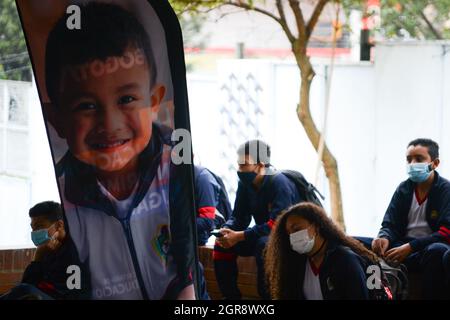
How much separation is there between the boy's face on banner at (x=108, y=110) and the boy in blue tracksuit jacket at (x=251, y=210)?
1.98m

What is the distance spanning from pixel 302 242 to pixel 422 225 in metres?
1.20

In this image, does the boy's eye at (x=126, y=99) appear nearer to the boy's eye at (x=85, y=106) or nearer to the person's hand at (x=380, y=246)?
the boy's eye at (x=85, y=106)

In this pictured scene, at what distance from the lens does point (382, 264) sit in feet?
18.5

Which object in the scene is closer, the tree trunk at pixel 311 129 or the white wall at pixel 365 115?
the tree trunk at pixel 311 129

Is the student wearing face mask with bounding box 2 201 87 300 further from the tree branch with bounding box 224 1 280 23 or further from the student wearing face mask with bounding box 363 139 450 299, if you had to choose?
the tree branch with bounding box 224 1 280 23

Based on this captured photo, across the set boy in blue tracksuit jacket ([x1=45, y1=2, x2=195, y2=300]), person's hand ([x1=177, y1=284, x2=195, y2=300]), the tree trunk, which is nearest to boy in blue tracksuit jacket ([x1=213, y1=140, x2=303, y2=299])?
person's hand ([x1=177, y1=284, x2=195, y2=300])

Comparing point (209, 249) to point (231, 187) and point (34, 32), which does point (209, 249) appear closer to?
point (34, 32)

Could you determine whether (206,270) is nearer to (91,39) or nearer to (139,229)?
(139,229)

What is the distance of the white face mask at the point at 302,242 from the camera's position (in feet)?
17.2

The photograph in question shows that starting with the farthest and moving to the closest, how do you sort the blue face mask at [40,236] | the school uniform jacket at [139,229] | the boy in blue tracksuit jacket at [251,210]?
the boy in blue tracksuit jacket at [251,210], the blue face mask at [40,236], the school uniform jacket at [139,229]

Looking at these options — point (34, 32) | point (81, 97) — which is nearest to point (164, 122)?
point (81, 97)

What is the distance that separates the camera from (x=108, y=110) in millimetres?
4312

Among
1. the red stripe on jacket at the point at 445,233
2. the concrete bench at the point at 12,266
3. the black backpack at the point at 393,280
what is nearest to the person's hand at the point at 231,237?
the black backpack at the point at 393,280

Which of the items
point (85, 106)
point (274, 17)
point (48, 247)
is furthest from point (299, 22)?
point (85, 106)
